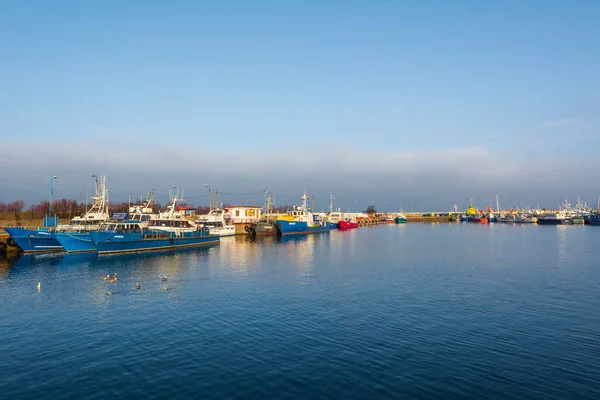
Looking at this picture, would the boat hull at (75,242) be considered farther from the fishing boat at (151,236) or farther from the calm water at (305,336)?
the calm water at (305,336)

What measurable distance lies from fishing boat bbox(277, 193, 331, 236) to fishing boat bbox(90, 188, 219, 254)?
110 ft

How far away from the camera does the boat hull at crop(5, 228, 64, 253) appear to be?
232ft

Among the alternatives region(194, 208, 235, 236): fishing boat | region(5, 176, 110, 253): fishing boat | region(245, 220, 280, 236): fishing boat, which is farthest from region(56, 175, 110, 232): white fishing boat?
region(245, 220, 280, 236): fishing boat

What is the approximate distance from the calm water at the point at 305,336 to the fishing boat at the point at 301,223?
7937cm

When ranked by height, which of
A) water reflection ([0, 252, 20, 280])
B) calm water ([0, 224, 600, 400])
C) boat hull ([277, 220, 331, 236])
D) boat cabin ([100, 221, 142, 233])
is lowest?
calm water ([0, 224, 600, 400])

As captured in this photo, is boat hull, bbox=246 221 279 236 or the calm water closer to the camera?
the calm water

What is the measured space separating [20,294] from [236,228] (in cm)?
9236

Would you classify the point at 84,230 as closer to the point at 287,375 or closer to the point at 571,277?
the point at 287,375

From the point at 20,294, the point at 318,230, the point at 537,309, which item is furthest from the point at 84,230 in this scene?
the point at 318,230

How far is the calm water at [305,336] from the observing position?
17891mm

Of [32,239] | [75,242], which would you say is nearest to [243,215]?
[75,242]

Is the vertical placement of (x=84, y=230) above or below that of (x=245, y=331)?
above

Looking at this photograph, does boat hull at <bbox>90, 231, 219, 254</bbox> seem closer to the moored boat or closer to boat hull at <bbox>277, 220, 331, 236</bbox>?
the moored boat

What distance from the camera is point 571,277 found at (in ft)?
143
